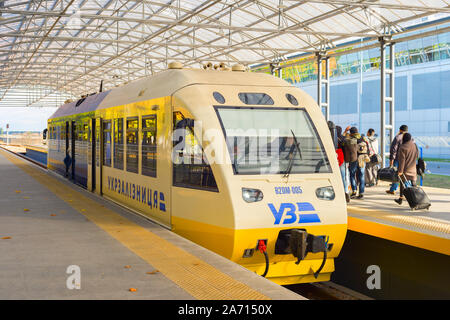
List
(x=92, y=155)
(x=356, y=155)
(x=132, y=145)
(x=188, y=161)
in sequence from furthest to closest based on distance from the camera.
A: (x=92, y=155) → (x=356, y=155) → (x=132, y=145) → (x=188, y=161)

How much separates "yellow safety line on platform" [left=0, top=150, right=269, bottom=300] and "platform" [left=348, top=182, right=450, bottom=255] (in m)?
3.38

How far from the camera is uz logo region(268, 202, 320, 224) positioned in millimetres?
6500

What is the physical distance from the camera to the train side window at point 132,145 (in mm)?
9164

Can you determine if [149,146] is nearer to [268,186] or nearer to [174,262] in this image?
[268,186]

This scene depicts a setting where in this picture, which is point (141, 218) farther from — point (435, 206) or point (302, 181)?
point (435, 206)

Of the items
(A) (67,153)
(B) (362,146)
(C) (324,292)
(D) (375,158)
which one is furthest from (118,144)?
(A) (67,153)

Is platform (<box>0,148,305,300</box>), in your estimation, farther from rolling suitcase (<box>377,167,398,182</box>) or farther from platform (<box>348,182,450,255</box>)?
rolling suitcase (<box>377,167,398,182</box>)

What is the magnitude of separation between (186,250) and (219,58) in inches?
906

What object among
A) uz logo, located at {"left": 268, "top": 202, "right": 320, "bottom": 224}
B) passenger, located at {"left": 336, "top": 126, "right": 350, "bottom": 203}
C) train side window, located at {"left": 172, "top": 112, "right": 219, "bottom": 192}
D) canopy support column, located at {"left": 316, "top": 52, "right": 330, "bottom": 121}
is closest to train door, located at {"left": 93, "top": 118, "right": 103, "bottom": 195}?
train side window, located at {"left": 172, "top": 112, "right": 219, "bottom": 192}

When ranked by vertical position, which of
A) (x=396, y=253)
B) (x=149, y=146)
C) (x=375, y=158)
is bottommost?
(x=396, y=253)

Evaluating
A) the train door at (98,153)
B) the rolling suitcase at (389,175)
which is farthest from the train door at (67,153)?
the rolling suitcase at (389,175)

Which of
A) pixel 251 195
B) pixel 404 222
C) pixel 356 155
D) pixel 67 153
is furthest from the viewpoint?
pixel 67 153

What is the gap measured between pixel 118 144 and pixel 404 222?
5.61 meters

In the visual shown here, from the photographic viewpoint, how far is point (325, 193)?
22.7 feet
